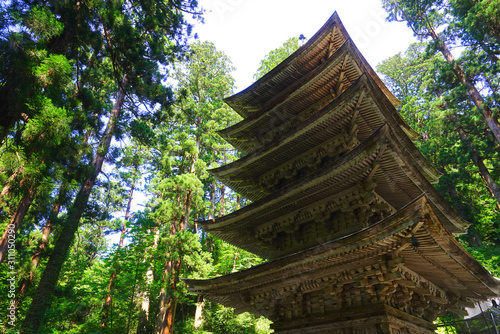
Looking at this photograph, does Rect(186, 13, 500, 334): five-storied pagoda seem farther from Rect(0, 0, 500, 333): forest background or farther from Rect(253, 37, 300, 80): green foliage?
Rect(253, 37, 300, 80): green foliage

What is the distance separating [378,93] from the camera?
644 cm

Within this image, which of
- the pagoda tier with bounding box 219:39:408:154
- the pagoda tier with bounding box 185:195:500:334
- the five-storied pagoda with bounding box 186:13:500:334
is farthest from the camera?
the pagoda tier with bounding box 219:39:408:154

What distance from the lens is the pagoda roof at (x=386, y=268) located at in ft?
13.8

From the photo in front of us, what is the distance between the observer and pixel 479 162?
16.2m

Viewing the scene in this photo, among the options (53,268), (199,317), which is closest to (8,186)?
(53,268)

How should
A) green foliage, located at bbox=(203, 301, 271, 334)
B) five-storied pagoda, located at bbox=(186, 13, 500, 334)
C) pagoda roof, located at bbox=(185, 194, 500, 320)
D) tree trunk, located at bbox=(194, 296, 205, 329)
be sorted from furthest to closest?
tree trunk, located at bbox=(194, 296, 205, 329) → green foliage, located at bbox=(203, 301, 271, 334) → five-storied pagoda, located at bbox=(186, 13, 500, 334) → pagoda roof, located at bbox=(185, 194, 500, 320)

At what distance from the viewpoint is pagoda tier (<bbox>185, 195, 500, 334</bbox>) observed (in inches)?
170

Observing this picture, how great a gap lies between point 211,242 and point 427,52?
20.6 meters

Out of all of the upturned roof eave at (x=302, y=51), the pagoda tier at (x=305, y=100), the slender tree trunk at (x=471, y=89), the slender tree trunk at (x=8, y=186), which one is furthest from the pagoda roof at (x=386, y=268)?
the slender tree trunk at (x=471, y=89)

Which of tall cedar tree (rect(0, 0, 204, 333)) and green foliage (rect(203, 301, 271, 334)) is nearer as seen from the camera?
tall cedar tree (rect(0, 0, 204, 333))

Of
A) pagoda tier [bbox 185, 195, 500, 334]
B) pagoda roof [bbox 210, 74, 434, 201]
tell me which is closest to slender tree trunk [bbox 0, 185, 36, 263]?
pagoda tier [bbox 185, 195, 500, 334]

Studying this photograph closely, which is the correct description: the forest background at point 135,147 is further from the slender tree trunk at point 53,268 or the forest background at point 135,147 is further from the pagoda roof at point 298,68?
the pagoda roof at point 298,68

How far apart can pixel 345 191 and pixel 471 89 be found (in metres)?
15.1

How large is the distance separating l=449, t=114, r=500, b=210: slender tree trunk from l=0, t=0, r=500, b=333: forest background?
0.10 m
